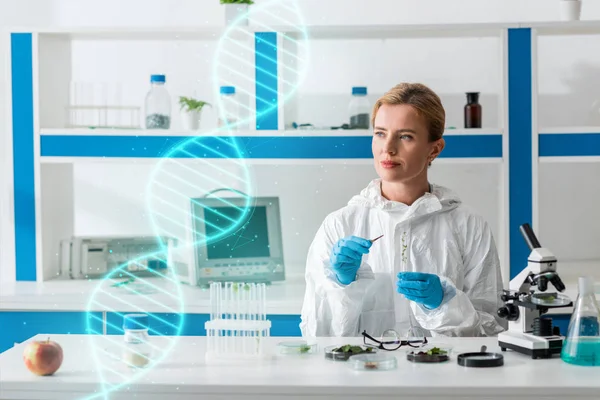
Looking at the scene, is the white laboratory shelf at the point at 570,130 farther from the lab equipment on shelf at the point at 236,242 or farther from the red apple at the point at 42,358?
the red apple at the point at 42,358

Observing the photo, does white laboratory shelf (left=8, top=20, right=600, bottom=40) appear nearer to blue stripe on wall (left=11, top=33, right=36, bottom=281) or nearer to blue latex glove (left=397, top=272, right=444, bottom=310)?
blue stripe on wall (left=11, top=33, right=36, bottom=281)

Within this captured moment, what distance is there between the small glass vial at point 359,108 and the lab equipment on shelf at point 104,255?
95 centimetres

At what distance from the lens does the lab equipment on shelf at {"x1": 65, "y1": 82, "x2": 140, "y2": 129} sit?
3322 millimetres

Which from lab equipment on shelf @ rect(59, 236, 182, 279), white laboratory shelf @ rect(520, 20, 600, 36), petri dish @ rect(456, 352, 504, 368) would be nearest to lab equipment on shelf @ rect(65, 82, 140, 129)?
lab equipment on shelf @ rect(59, 236, 182, 279)

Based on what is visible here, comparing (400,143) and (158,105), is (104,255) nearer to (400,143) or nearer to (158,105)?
(158,105)

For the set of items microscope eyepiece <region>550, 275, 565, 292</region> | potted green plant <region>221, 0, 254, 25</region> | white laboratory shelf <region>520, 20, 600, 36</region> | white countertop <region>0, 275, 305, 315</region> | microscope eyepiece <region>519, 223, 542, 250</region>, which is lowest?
white countertop <region>0, 275, 305, 315</region>

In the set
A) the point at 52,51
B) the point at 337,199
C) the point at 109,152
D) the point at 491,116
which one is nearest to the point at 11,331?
the point at 109,152

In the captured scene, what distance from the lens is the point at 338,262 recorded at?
6.63ft

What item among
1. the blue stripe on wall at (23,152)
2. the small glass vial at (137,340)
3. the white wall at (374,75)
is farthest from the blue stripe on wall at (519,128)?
the blue stripe on wall at (23,152)

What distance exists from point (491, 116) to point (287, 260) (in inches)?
42.9

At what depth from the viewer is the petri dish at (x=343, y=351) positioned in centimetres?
176

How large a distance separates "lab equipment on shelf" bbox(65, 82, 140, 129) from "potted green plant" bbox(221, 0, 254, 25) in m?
0.54

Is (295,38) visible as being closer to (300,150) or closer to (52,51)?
(300,150)

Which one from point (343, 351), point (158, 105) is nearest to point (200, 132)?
point (158, 105)
